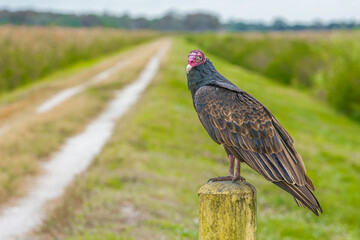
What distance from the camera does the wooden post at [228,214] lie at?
213 cm

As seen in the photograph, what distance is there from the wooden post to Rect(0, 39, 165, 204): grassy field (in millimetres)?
5462

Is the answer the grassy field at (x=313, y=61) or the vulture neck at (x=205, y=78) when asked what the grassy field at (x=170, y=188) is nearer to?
the vulture neck at (x=205, y=78)

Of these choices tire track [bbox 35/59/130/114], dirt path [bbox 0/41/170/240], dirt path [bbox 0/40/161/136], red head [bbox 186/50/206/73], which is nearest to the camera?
red head [bbox 186/50/206/73]

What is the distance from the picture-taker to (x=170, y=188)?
7.29 m

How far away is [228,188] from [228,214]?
0.41ft

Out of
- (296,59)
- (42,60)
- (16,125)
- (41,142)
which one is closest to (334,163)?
(41,142)

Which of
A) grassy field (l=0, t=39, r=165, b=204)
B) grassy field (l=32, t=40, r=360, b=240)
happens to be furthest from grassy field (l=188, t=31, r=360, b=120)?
grassy field (l=0, t=39, r=165, b=204)

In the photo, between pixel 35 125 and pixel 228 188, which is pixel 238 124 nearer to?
pixel 228 188

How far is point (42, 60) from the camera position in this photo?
23.2 m

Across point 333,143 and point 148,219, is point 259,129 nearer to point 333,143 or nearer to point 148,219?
point 148,219

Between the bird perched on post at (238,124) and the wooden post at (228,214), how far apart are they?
0.64 ft

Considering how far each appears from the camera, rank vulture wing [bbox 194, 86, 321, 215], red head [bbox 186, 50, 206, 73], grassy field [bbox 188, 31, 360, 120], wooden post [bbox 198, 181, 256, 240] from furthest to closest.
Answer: grassy field [bbox 188, 31, 360, 120]
red head [bbox 186, 50, 206, 73]
vulture wing [bbox 194, 86, 321, 215]
wooden post [bbox 198, 181, 256, 240]

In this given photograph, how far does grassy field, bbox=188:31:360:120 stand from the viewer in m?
21.1

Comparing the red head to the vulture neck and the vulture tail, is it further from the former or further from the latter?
the vulture tail
